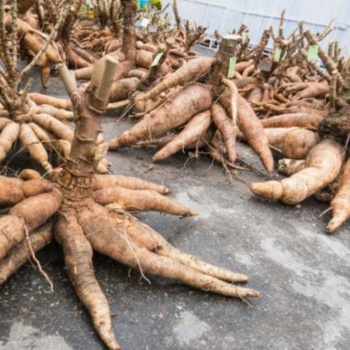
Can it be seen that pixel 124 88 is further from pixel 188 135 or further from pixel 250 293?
pixel 250 293

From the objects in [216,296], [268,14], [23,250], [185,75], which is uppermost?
[268,14]

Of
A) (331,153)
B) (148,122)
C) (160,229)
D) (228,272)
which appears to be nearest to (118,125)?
(148,122)

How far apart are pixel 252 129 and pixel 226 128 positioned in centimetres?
15

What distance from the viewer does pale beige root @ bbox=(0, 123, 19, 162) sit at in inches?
56.8

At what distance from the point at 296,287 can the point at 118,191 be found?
0.75 meters

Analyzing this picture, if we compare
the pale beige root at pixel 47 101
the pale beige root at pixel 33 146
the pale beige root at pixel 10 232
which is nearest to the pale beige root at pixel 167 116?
the pale beige root at pixel 47 101

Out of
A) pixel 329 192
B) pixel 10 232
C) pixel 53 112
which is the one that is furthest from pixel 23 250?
pixel 329 192

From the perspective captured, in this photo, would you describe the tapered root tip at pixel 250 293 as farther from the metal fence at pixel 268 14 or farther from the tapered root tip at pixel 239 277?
the metal fence at pixel 268 14

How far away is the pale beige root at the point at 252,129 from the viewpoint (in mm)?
2033

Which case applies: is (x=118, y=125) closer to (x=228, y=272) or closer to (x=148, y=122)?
(x=148, y=122)

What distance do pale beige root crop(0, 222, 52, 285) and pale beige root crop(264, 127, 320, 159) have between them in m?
1.57

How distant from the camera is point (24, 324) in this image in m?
1.00

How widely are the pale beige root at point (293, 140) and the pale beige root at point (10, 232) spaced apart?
1.67 meters

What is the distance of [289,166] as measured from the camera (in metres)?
2.21
